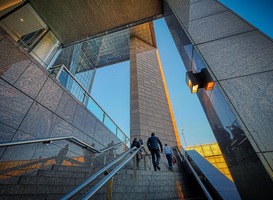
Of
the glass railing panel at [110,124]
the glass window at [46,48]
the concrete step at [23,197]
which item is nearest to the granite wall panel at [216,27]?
the concrete step at [23,197]

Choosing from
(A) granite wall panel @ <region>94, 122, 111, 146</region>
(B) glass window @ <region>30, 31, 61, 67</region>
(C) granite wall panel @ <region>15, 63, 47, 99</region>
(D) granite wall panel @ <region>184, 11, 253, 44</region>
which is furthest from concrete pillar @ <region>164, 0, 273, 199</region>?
(B) glass window @ <region>30, 31, 61, 67</region>

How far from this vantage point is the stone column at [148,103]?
11.7m

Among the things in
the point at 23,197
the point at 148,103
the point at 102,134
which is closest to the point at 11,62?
the point at 23,197

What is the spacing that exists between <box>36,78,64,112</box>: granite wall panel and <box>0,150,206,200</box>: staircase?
1708mm

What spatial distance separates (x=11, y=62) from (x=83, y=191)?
328cm

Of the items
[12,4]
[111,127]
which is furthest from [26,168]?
[12,4]

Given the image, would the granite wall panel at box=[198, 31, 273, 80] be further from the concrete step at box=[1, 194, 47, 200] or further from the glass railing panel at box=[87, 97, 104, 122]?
the glass railing panel at box=[87, 97, 104, 122]

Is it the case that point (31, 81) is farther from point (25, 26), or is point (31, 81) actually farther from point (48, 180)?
point (25, 26)

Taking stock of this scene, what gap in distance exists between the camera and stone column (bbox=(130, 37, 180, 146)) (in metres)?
11.7

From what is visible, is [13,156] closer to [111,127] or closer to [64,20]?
[111,127]

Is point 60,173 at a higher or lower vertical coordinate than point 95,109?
lower

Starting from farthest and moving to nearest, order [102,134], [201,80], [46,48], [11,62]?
[46,48], [102,134], [11,62], [201,80]

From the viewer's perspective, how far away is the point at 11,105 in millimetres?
3033

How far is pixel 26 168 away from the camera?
3.15 meters
